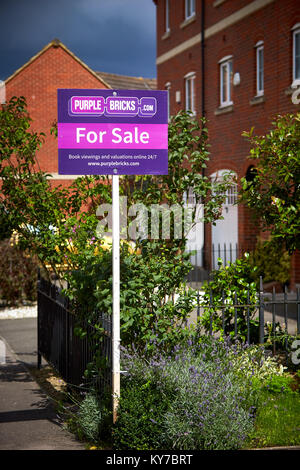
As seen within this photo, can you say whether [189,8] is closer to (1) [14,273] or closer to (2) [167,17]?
(2) [167,17]

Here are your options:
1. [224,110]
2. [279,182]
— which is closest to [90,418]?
[279,182]

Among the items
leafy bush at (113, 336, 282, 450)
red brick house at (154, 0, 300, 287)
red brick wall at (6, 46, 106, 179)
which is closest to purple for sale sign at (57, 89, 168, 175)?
leafy bush at (113, 336, 282, 450)

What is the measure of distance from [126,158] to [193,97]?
49.6 ft

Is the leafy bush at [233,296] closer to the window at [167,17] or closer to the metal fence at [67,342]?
the metal fence at [67,342]

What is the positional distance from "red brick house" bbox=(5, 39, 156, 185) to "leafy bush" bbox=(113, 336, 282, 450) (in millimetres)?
21786

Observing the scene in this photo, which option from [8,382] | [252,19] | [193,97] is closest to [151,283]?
[8,382]

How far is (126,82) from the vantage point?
32062 millimetres

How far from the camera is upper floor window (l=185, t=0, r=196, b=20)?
19844 mm

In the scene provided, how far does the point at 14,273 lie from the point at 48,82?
16406mm

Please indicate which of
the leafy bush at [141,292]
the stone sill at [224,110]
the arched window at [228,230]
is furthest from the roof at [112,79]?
the leafy bush at [141,292]

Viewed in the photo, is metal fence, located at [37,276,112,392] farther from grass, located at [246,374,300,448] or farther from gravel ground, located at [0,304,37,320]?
gravel ground, located at [0,304,37,320]

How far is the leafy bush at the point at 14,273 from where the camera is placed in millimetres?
13180

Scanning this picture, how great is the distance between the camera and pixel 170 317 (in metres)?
6.04

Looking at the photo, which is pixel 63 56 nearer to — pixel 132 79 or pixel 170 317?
pixel 132 79
